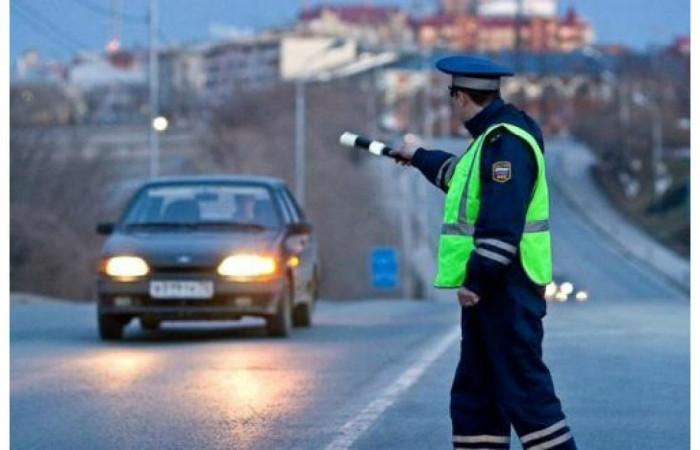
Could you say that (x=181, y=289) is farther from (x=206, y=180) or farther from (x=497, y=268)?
(x=497, y=268)

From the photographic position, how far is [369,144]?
26.7 feet

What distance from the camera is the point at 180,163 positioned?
8675 cm

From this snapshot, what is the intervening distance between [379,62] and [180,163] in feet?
89.3

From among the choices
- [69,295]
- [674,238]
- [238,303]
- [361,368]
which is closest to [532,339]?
[361,368]

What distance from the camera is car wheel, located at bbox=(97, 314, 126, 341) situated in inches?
680

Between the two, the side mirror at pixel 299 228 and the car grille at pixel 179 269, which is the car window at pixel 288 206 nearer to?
the side mirror at pixel 299 228

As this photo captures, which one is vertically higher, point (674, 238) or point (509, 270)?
point (509, 270)

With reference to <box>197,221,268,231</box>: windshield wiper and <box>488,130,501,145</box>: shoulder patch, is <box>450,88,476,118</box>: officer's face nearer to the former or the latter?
<box>488,130,501,145</box>: shoulder patch

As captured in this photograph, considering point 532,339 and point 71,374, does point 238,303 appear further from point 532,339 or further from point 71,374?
point 532,339

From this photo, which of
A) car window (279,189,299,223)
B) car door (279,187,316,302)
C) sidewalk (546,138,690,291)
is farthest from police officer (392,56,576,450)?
sidewalk (546,138,690,291)

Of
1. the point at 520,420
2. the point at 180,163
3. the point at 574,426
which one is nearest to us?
the point at 520,420

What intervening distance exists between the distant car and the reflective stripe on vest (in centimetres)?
963

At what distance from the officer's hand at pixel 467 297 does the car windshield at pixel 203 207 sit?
34.9ft

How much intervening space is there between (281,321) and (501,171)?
10.1 metres
